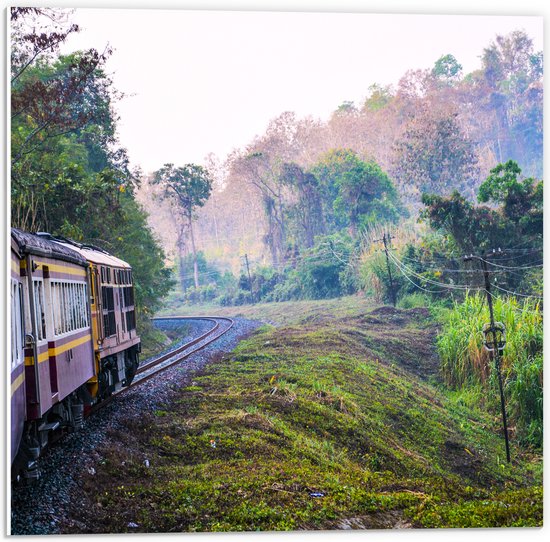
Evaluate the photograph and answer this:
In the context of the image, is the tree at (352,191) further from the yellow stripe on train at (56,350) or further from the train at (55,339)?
the yellow stripe on train at (56,350)

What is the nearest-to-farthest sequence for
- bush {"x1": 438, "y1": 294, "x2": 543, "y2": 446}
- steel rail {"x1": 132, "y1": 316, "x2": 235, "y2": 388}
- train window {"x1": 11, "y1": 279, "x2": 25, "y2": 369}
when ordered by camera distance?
train window {"x1": 11, "y1": 279, "x2": 25, "y2": 369}
bush {"x1": 438, "y1": 294, "x2": 543, "y2": 446}
steel rail {"x1": 132, "y1": 316, "x2": 235, "y2": 388}

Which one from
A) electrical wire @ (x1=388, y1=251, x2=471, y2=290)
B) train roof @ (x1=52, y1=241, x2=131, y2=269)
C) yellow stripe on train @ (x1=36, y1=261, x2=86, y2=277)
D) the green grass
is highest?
train roof @ (x1=52, y1=241, x2=131, y2=269)

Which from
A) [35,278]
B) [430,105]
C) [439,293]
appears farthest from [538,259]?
[35,278]

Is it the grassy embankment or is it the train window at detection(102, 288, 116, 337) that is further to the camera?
the train window at detection(102, 288, 116, 337)

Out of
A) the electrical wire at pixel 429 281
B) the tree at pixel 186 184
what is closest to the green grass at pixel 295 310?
the electrical wire at pixel 429 281


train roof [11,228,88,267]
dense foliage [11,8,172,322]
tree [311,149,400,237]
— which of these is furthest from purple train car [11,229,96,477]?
tree [311,149,400,237]

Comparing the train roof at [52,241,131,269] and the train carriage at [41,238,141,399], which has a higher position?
the train roof at [52,241,131,269]

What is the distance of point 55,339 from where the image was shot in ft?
20.9

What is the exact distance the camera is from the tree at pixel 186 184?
1160cm

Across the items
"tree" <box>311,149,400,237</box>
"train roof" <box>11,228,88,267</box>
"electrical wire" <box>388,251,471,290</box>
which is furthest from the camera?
"electrical wire" <box>388,251,471,290</box>

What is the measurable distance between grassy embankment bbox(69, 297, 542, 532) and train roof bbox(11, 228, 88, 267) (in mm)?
1936

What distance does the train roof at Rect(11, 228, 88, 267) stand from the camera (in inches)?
217

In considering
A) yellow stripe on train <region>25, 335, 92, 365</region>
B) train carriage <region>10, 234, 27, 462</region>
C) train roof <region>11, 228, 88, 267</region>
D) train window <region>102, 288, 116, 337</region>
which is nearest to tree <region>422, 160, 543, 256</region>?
train window <region>102, 288, 116, 337</region>

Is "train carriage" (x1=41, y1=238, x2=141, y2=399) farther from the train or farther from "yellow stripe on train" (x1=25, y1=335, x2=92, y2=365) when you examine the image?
"yellow stripe on train" (x1=25, y1=335, x2=92, y2=365)
